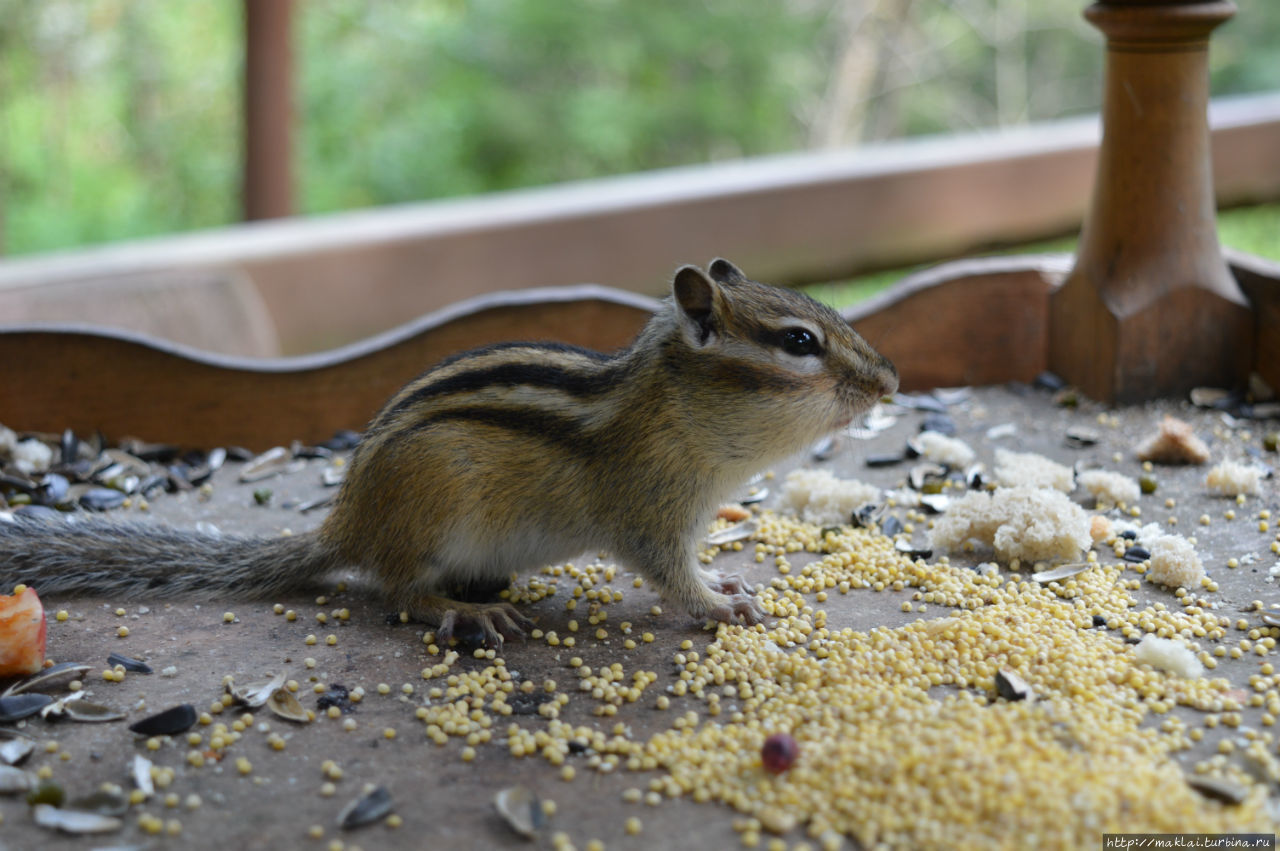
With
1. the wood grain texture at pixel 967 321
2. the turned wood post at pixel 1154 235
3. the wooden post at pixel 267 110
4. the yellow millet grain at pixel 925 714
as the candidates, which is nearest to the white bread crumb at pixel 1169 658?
the yellow millet grain at pixel 925 714

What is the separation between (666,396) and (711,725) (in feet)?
2.53

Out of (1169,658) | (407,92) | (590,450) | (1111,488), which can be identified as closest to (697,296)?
(590,450)

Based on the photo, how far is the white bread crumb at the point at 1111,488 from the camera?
328 cm

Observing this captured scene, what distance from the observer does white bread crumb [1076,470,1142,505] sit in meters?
3.28

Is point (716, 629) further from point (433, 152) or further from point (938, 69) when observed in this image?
point (938, 69)

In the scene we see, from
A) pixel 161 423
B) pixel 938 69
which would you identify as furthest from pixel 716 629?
pixel 938 69

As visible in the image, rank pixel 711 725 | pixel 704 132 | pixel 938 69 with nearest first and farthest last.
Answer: pixel 711 725, pixel 704 132, pixel 938 69

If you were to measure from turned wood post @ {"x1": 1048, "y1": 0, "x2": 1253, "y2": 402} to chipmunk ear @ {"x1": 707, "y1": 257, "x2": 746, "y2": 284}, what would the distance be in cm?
157

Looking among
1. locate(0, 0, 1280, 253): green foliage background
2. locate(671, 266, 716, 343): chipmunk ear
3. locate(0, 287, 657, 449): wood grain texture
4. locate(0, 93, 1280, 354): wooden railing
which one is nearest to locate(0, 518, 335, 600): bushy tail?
locate(0, 287, 657, 449): wood grain texture

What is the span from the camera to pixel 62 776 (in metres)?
2.17

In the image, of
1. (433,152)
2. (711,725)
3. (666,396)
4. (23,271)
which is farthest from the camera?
(433,152)

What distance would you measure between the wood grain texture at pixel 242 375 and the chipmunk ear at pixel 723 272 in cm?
92

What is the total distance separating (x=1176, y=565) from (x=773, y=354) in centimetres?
103

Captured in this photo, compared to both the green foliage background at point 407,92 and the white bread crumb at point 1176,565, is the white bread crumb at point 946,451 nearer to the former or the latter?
the white bread crumb at point 1176,565
